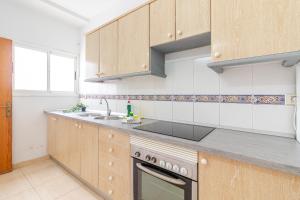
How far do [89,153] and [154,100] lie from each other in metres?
0.99

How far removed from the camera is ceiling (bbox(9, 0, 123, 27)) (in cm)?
229

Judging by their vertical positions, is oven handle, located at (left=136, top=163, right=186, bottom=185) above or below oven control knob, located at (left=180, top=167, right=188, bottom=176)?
below

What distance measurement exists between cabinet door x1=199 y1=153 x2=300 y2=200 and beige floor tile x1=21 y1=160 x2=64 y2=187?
2.18 m

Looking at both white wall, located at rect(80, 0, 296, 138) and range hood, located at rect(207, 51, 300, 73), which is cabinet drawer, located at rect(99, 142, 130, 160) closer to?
white wall, located at rect(80, 0, 296, 138)

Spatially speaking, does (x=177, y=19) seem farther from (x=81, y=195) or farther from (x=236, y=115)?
(x=81, y=195)

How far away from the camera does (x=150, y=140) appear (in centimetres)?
115

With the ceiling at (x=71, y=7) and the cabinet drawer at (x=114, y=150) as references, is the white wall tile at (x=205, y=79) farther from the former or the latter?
the ceiling at (x=71, y=7)

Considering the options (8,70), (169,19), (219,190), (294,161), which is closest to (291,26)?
(294,161)

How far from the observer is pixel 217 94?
54.6 inches

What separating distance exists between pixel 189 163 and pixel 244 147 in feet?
1.09

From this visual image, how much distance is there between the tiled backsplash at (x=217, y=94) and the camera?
1.11 meters

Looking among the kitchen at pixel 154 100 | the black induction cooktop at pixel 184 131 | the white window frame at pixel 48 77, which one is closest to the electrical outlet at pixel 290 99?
the kitchen at pixel 154 100

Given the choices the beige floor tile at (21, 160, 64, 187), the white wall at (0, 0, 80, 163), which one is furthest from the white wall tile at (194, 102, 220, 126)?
the white wall at (0, 0, 80, 163)

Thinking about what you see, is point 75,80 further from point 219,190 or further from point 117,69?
point 219,190
